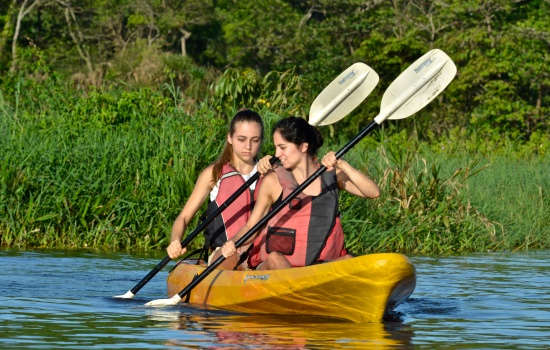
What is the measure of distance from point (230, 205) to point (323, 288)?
1553mm

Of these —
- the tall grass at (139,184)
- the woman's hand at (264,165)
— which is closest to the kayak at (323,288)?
the woman's hand at (264,165)

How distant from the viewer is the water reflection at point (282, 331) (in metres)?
5.94

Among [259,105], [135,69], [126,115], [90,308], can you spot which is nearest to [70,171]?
[126,115]

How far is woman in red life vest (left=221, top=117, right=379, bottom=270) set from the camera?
710cm

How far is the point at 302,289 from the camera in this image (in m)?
6.84

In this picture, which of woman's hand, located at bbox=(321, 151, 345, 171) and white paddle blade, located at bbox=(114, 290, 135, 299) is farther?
white paddle blade, located at bbox=(114, 290, 135, 299)

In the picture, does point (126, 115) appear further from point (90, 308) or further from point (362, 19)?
point (362, 19)

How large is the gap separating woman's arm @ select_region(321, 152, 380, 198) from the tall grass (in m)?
3.76

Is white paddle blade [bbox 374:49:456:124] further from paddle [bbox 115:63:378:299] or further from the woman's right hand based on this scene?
the woman's right hand

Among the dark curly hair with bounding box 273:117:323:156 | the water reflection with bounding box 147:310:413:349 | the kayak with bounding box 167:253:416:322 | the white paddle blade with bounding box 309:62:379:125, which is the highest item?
the white paddle blade with bounding box 309:62:379:125

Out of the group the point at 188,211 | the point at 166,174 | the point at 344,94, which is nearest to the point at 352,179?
the point at 344,94

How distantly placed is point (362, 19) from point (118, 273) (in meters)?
22.9

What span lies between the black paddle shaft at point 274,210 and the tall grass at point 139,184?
11.1 ft

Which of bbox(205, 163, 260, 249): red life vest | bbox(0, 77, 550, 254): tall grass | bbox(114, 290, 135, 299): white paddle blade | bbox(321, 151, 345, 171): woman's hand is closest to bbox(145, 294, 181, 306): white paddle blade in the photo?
bbox(114, 290, 135, 299): white paddle blade
